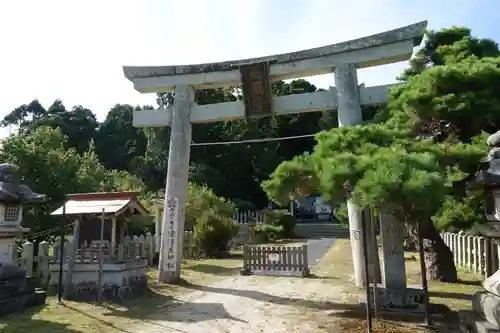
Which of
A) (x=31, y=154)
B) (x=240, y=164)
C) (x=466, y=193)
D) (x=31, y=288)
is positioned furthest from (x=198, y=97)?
(x=466, y=193)

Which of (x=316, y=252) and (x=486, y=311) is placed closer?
(x=486, y=311)

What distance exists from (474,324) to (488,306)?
386mm

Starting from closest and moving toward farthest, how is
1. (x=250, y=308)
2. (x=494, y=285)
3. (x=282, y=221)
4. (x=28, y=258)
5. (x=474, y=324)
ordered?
(x=494, y=285) → (x=474, y=324) → (x=250, y=308) → (x=28, y=258) → (x=282, y=221)

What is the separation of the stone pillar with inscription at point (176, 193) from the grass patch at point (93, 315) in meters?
0.60

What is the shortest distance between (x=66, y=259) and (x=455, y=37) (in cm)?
1154

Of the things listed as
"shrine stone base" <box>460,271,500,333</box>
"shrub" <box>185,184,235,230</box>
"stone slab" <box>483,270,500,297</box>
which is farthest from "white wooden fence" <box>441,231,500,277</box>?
"shrub" <box>185,184,235,230</box>

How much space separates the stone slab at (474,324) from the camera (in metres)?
5.15

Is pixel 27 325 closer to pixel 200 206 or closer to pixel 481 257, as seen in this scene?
pixel 481 257

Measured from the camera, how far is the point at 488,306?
17.8ft

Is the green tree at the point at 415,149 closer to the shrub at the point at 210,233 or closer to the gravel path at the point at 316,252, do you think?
the gravel path at the point at 316,252

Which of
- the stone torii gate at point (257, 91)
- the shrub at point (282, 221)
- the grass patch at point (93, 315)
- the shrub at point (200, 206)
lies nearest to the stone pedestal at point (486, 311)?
the stone torii gate at point (257, 91)

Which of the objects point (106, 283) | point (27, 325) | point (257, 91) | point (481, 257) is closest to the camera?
point (27, 325)

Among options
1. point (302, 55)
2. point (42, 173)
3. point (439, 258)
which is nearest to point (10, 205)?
point (42, 173)

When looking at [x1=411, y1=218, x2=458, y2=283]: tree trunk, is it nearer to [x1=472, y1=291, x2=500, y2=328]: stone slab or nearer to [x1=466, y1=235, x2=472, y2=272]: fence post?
[x1=466, y1=235, x2=472, y2=272]: fence post
